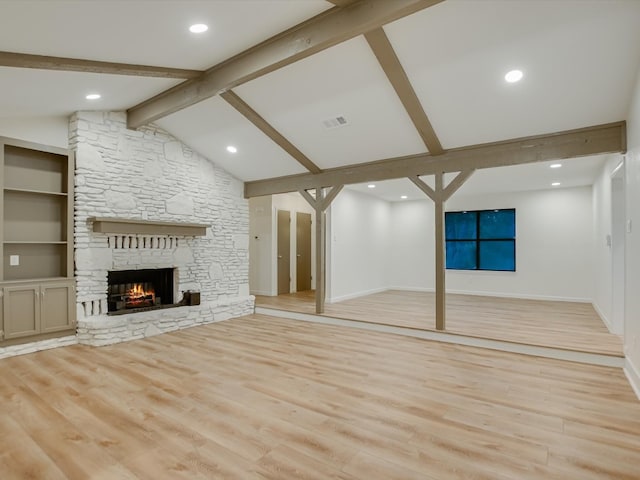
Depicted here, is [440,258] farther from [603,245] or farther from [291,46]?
[291,46]

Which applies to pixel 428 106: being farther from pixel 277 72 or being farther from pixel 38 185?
pixel 38 185

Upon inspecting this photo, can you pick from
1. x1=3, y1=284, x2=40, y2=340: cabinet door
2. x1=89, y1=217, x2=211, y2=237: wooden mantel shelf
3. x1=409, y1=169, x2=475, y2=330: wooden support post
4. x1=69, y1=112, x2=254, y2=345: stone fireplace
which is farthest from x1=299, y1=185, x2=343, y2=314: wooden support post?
x1=3, y1=284, x2=40, y2=340: cabinet door

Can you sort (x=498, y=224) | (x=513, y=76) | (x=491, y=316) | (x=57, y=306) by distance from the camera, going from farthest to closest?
(x=498, y=224) → (x=491, y=316) → (x=57, y=306) → (x=513, y=76)

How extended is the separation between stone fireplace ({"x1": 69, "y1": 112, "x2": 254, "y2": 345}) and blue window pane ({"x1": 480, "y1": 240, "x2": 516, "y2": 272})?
5.76m

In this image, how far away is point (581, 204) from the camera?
794 centimetres

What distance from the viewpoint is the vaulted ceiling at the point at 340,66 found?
3.05 metres

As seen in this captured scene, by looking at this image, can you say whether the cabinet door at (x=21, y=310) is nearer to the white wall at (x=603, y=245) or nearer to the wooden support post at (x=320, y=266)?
the wooden support post at (x=320, y=266)

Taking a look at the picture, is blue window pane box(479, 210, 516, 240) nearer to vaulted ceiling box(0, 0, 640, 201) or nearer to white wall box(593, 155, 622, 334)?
white wall box(593, 155, 622, 334)

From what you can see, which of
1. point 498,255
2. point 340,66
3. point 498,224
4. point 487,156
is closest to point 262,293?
point 498,255

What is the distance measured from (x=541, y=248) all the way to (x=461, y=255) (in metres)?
1.76

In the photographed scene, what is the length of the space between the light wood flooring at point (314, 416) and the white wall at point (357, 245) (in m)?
3.55

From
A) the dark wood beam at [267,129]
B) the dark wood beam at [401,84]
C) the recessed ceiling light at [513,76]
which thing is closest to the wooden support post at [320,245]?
the dark wood beam at [267,129]

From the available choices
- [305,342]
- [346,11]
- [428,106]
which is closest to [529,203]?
[428,106]

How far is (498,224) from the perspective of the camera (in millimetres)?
8859
